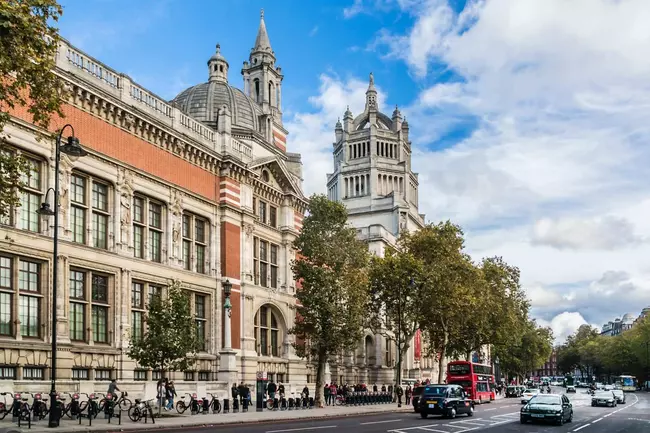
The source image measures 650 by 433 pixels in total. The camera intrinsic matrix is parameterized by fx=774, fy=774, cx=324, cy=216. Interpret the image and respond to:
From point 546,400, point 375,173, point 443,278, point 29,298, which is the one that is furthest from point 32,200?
point 375,173

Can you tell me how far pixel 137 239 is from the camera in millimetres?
44812

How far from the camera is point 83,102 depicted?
39719 mm

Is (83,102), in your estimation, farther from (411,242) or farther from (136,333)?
(411,242)

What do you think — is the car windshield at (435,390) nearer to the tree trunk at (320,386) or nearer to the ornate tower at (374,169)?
the tree trunk at (320,386)

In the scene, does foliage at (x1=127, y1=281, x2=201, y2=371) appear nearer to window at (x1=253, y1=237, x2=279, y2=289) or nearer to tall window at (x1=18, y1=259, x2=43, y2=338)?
tall window at (x1=18, y1=259, x2=43, y2=338)

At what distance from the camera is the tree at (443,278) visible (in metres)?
67.1

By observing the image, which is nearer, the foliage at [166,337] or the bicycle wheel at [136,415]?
the bicycle wheel at [136,415]

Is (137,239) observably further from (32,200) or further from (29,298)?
(29,298)

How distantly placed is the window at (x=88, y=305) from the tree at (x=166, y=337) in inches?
127

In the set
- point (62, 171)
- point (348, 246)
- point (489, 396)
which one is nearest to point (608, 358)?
point (489, 396)

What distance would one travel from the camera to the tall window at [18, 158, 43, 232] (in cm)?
3612

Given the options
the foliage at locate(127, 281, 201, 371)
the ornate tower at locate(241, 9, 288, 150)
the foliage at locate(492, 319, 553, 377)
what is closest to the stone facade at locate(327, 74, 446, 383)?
the foliage at locate(492, 319, 553, 377)

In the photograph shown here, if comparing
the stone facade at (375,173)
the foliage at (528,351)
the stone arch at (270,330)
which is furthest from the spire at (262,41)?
the foliage at (528,351)

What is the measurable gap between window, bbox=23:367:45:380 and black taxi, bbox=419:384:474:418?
63.4ft
